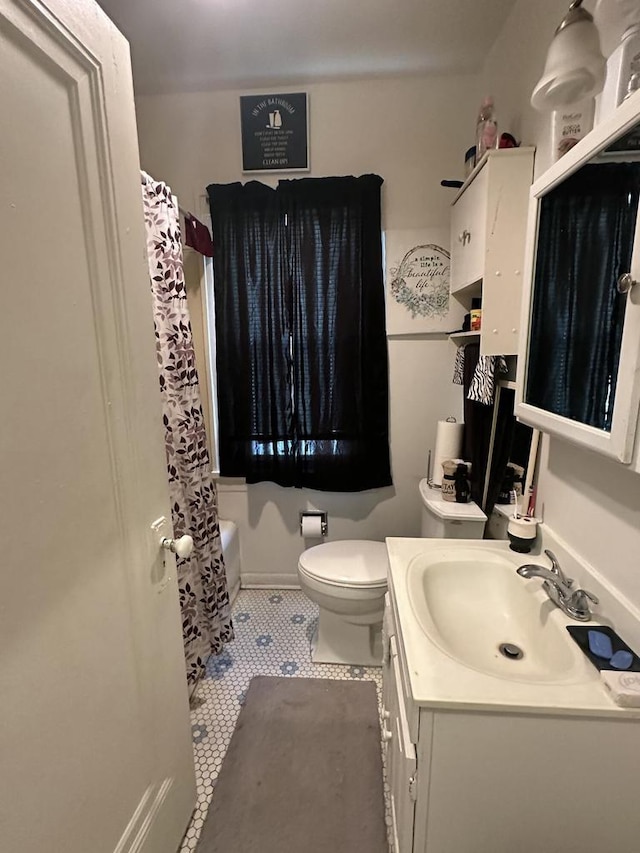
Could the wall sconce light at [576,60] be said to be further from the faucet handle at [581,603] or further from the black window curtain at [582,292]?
the faucet handle at [581,603]

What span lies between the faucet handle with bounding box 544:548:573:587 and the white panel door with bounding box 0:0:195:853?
988 millimetres

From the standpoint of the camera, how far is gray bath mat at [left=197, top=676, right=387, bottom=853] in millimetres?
1141

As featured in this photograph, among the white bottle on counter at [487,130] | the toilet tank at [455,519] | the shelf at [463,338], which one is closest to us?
the white bottle on counter at [487,130]

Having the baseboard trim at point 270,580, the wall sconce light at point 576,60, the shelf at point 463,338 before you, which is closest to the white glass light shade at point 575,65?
the wall sconce light at point 576,60

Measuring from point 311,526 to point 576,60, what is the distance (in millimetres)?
1960

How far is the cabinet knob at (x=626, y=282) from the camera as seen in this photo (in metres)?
0.70

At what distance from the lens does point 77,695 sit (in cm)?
70

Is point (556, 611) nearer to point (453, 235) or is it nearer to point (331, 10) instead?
point (453, 235)

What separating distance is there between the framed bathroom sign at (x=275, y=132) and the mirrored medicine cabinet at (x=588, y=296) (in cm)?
132

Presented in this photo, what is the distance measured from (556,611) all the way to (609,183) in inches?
37.1

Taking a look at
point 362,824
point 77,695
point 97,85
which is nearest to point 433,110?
point 97,85

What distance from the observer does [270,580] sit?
232 centimetres

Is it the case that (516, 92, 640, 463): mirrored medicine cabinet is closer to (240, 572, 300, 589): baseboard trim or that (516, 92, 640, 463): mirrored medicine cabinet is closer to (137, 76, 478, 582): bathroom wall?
(137, 76, 478, 582): bathroom wall

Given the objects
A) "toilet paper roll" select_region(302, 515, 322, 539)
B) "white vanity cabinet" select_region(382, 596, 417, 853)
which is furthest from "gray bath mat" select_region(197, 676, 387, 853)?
"toilet paper roll" select_region(302, 515, 322, 539)
